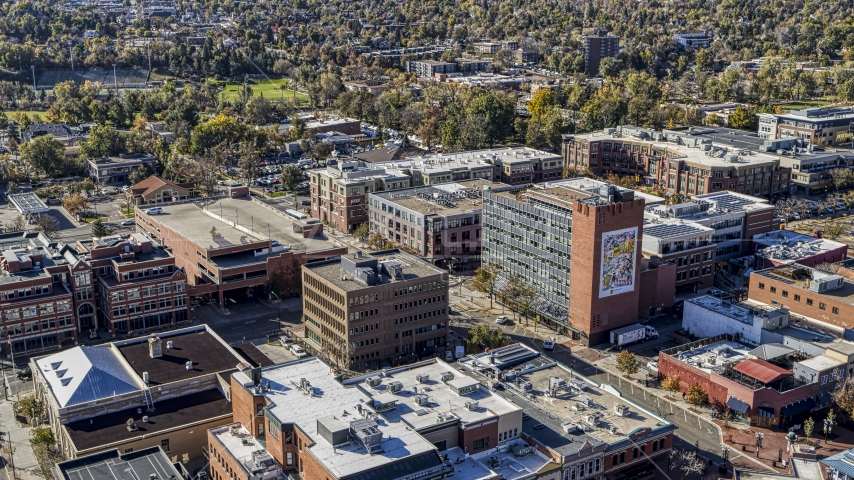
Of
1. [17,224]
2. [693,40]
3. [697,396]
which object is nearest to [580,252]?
[697,396]

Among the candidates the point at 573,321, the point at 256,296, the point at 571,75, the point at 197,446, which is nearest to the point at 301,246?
the point at 256,296

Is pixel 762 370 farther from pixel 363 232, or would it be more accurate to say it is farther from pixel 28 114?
pixel 28 114

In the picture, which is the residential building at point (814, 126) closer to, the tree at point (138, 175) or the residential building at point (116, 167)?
the tree at point (138, 175)

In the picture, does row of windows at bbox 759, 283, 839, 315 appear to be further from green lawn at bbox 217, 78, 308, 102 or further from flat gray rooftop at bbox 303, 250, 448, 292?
green lawn at bbox 217, 78, 308, 102

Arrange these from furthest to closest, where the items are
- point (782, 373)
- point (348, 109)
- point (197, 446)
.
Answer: point (348, 109), point (782, 373), point (197, 446)

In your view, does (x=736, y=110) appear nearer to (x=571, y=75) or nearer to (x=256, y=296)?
(x=571, y=75)

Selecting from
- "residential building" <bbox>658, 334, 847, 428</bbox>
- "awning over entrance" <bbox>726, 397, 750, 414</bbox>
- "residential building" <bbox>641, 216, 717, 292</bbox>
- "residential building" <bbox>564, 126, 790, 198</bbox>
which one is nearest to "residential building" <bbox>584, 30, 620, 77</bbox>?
"residential building" <bbox>564, 126, 790, 198</bbox>
